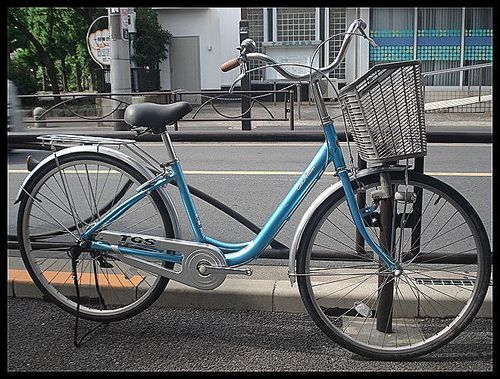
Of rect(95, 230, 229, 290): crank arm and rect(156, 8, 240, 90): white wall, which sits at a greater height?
rect(156, 8, 240, 90): white wall

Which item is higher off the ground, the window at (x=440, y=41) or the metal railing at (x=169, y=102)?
the window at (x=440, y=41)

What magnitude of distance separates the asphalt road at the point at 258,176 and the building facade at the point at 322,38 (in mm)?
7501

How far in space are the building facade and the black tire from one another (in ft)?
45.3

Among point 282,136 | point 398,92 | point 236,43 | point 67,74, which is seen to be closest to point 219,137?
point 282,136

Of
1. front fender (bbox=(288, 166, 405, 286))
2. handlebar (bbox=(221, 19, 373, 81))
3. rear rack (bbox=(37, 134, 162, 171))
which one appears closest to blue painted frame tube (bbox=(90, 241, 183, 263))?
rear rack (bbox=(37, 134, 162, 171))

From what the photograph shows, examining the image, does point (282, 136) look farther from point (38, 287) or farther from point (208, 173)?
point (208, 173)

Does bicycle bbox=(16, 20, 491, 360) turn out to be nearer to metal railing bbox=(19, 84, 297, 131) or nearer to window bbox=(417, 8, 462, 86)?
metal railing bbox=(19, 84, 297, 131)

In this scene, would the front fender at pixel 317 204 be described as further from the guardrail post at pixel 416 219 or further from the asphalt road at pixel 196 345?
the asphalt road at pixel 196 345

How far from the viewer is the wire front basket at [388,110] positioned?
7.86 ft

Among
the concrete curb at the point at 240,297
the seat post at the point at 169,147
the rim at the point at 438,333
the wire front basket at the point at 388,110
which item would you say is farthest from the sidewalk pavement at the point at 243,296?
the wire front basket at the point at 388,110

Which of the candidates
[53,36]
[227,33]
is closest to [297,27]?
[227,33]

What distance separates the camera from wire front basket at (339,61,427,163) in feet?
7.86

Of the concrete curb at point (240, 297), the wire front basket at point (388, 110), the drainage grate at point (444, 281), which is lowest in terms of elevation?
the concrete curb at point (240, 297)

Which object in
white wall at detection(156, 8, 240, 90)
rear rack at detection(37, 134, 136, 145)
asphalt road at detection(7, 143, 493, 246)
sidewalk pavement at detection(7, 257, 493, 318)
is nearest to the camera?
rear rack at detection(37, 134, 136, 145)
